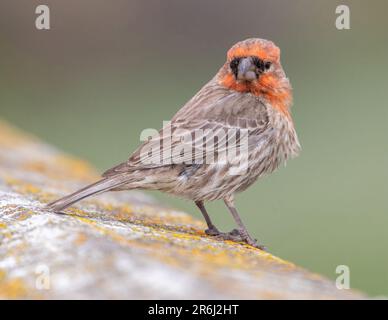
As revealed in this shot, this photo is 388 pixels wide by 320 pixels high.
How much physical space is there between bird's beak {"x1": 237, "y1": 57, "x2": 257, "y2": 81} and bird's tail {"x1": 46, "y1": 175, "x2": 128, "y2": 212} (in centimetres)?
125

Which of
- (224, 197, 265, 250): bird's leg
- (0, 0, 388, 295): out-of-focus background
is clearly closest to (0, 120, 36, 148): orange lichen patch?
(0, 0, 388, 295): out-of-focus background

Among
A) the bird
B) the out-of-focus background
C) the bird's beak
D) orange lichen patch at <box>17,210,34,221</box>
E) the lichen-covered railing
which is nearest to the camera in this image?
the lichen-covered railing

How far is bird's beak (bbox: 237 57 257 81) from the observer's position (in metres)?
5.98

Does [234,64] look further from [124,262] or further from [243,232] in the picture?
[124,262]

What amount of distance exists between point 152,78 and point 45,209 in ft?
29.5

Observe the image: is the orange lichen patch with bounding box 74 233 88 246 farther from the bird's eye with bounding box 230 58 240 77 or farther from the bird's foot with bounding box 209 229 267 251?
the bird's eye with bounding box 230 58 240 77

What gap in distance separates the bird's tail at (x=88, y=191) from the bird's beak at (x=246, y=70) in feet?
4.12

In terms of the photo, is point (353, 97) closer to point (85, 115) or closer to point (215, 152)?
point (85, 115)

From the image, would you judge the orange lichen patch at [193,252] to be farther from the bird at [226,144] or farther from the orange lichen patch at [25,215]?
the bird at [226,144]

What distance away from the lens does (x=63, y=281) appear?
142 inches

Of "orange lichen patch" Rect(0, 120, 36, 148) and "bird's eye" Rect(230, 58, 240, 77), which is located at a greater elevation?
"orange lichen patch" Rect(0, 120, 36, 148)

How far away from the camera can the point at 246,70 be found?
19.7 feet

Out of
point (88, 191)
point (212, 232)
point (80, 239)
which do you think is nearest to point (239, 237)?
point (212, 232)

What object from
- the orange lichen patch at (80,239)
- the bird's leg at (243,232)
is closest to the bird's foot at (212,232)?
the bird's leg at (243,232)
